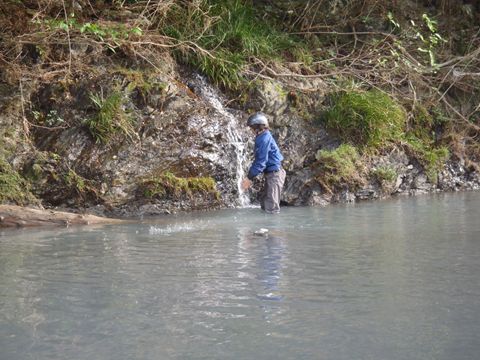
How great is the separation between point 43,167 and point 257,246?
449 centimetres

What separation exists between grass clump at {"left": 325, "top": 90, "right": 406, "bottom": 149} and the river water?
4.56 m

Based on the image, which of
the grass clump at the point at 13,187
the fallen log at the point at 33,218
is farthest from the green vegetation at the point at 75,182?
the fallen log at the point at 33,218

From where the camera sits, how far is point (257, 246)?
743cm

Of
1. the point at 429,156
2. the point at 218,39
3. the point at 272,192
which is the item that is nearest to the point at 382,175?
the point at 429,156

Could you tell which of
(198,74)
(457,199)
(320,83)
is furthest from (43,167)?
(457,199)

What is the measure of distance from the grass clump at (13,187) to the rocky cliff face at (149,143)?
6.6 inches

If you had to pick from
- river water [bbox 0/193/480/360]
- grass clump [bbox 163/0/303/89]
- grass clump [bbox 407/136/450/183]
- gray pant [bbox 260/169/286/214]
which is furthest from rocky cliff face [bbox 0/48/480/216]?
river water [bbox 0/193/480/360]

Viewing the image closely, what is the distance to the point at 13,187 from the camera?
10.2 m

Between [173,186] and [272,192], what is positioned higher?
[173,186]

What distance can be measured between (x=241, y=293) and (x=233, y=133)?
6.98 meters

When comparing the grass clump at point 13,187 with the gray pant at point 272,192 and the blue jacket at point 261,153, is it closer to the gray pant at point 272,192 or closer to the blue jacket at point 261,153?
the blue jacket at point 261,153

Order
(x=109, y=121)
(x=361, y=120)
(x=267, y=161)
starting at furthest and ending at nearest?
(x=361, y=120) < (x=109, y=121) < (x=267, y=161)

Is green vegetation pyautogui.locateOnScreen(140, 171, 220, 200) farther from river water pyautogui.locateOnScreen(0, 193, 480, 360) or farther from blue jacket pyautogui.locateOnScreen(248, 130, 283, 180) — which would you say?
river water pyautogui.locateOnScreen(0, 193, 480, 360)

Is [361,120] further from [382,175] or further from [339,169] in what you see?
[339,169]
